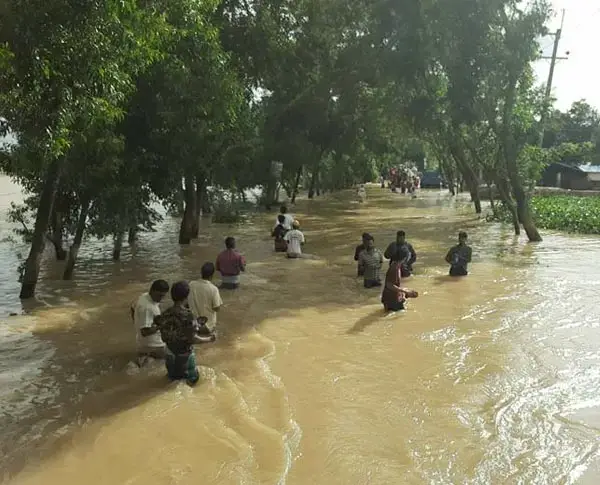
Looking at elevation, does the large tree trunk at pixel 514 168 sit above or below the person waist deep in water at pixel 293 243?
above

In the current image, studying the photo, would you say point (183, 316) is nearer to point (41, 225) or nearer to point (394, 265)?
point (394, 265)

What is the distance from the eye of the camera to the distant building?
47594mm

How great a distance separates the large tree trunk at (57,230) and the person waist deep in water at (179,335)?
8986 mm

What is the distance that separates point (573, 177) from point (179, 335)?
156ft

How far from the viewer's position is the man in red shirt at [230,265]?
41.8 feet

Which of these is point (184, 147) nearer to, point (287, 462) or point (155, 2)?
point (155, 2)

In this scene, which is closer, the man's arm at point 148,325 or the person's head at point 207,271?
the man's arm at point 148,325

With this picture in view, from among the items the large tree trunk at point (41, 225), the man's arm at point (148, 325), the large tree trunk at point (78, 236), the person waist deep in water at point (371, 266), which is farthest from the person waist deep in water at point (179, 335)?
the large tree trunk at point (78, 236)

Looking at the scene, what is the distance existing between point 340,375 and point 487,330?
328 cm

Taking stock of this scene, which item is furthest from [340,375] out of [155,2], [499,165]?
[499,165]

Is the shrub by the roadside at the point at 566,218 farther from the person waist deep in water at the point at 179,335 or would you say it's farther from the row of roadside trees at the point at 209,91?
the person waist deep in water at the point at 179,335

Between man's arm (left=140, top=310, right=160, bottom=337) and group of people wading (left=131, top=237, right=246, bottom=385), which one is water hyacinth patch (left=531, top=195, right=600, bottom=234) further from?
man's arm (left=140, top=310, right=160, bottom=337)

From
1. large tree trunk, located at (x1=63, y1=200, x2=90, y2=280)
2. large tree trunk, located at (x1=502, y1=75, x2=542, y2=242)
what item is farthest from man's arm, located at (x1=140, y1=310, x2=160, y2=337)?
large tree trunk, located at (x1=502, y1=75, x2=542, y2=242)

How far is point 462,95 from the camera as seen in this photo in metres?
20.8
